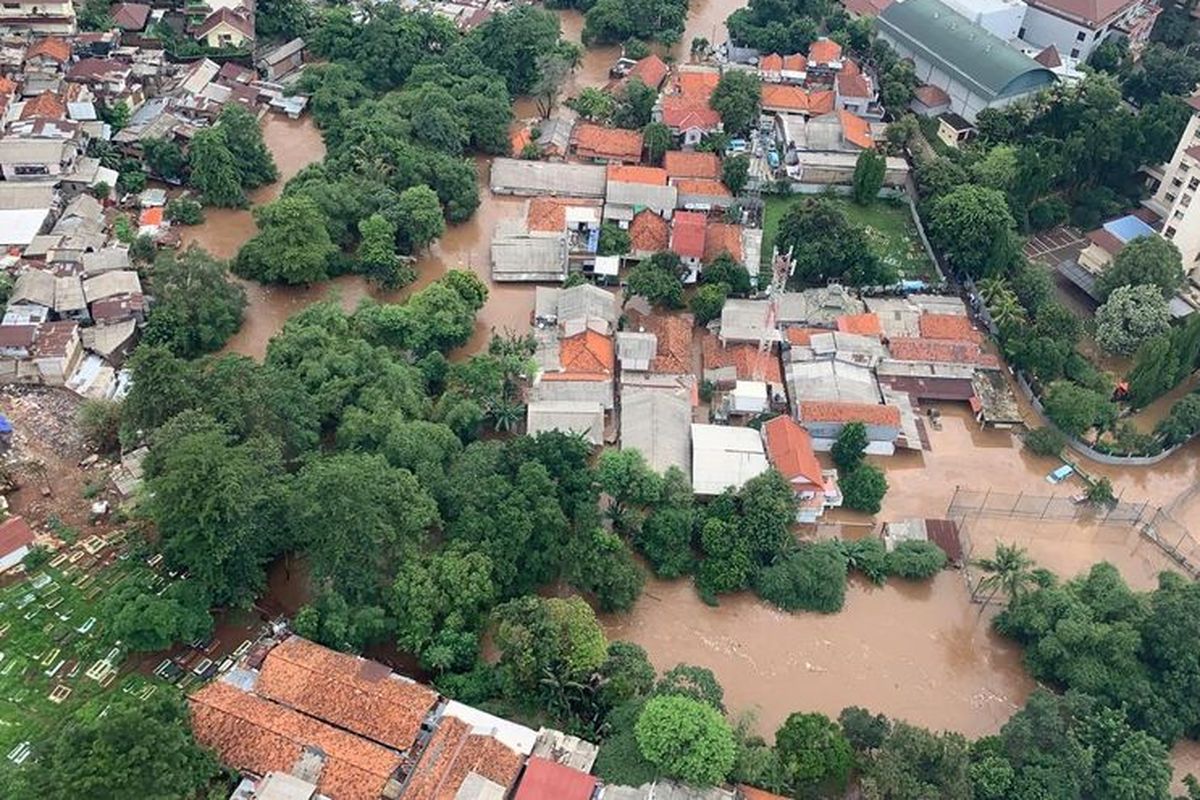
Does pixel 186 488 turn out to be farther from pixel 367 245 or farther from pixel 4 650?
pixel 367 245

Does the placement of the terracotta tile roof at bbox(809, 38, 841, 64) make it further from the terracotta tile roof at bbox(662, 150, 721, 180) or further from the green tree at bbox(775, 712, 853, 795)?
the green tree at bbox(775, 712, 853, 795)

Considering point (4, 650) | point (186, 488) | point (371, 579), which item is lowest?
point (4, 650)

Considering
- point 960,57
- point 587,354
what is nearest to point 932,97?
point 960,57

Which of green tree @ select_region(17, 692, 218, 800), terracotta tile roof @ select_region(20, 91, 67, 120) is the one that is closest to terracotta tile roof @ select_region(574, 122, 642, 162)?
terracotta tile roof @ select_region(20, 91, 67, 120)

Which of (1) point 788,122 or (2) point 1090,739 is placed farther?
(1) point 788,122

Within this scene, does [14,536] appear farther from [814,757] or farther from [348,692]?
[814,757]

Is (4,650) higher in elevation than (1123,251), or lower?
lower

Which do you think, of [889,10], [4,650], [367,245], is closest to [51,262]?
[367,245]
